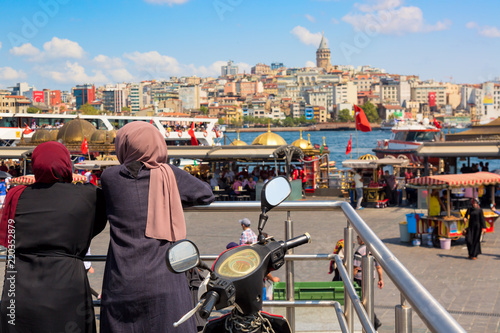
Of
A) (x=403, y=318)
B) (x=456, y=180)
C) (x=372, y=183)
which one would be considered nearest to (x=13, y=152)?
(x=372, y=183)

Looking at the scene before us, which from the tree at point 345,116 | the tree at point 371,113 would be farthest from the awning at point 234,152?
the tree at point 345,116

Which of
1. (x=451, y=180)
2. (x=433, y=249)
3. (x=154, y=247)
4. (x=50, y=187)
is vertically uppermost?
(x=50, y=187)

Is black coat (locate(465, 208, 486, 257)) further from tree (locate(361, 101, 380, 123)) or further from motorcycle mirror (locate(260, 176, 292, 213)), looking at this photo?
tree (locate(361, 101, 380, 123))

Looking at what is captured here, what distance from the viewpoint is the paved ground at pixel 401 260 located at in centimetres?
745

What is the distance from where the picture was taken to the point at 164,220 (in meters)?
2.69

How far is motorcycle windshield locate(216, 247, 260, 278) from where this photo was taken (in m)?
2.15

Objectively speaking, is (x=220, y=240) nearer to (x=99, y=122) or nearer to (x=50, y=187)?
(x=50, y=187)

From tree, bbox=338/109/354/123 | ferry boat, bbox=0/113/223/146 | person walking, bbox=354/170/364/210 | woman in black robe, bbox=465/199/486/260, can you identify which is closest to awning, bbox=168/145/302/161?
person walking, bbox=354/170/364/210

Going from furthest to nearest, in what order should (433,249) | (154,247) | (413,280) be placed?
(433,249)
(154,247)
(413,280)

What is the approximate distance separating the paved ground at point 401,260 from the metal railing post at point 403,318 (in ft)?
4.72

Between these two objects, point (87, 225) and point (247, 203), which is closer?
point (87, 225)

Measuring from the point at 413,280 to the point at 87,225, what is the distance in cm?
151

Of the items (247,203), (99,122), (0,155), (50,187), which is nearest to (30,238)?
(50,187)

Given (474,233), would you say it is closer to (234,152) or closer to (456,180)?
(456,180)
